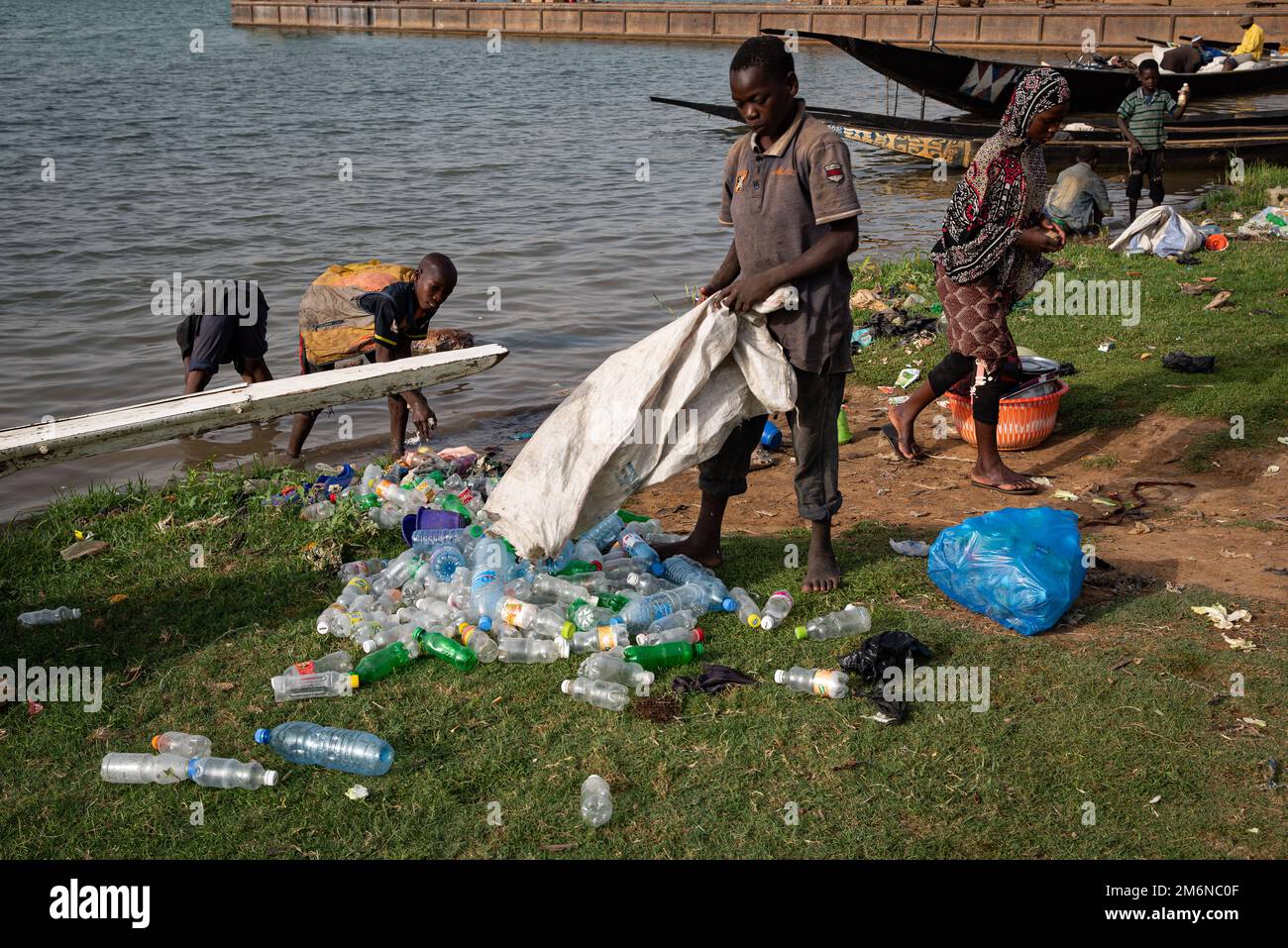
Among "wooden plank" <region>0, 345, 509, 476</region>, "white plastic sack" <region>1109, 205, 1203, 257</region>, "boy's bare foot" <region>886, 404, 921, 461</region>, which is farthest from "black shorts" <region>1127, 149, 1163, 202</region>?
"wooden plank" <region>0, 345, 509, 476</region>

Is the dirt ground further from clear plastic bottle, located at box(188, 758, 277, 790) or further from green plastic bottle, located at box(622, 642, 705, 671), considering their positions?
clear plastic bottle, located at box(188, 758, 277, 790)

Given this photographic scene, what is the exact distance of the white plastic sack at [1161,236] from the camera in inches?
400

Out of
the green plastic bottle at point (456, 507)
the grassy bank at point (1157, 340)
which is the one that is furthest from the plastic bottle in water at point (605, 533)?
the grassy bank at point (1157, 340)

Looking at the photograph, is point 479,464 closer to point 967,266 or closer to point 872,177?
point 967,266

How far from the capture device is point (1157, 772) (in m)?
3.23

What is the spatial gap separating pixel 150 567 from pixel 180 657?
95cm

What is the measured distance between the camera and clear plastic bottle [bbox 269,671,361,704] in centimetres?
378

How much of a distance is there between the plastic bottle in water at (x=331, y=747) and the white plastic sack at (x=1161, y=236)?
928 cm

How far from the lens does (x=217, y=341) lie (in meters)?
6.88

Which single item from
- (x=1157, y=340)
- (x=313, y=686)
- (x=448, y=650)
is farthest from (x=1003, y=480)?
(x=313, y=686)

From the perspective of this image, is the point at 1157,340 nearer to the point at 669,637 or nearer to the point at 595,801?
the point at 669,637

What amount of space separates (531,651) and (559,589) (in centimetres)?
46

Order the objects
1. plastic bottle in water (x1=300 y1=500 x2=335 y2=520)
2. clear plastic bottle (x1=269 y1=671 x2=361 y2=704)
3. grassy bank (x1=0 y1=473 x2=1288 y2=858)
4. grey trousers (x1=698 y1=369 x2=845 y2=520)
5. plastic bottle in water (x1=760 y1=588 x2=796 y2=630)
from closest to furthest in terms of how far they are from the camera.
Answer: grassy bank (x1=0 y1=473 x2=1288 y2=858) → clear plastic bottle (x1=269 y1=671 x2=361 y2=704) → plastic bottle in water (x1=760 y1=588 x2=796 y2=630) → grey trousers (x1=698 y1=369 x2=845 y2=520) → plastic bottle in water (x1=300 y1=500 x2=335 y2=520)

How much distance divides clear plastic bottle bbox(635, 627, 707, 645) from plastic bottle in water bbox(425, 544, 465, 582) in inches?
38.1
